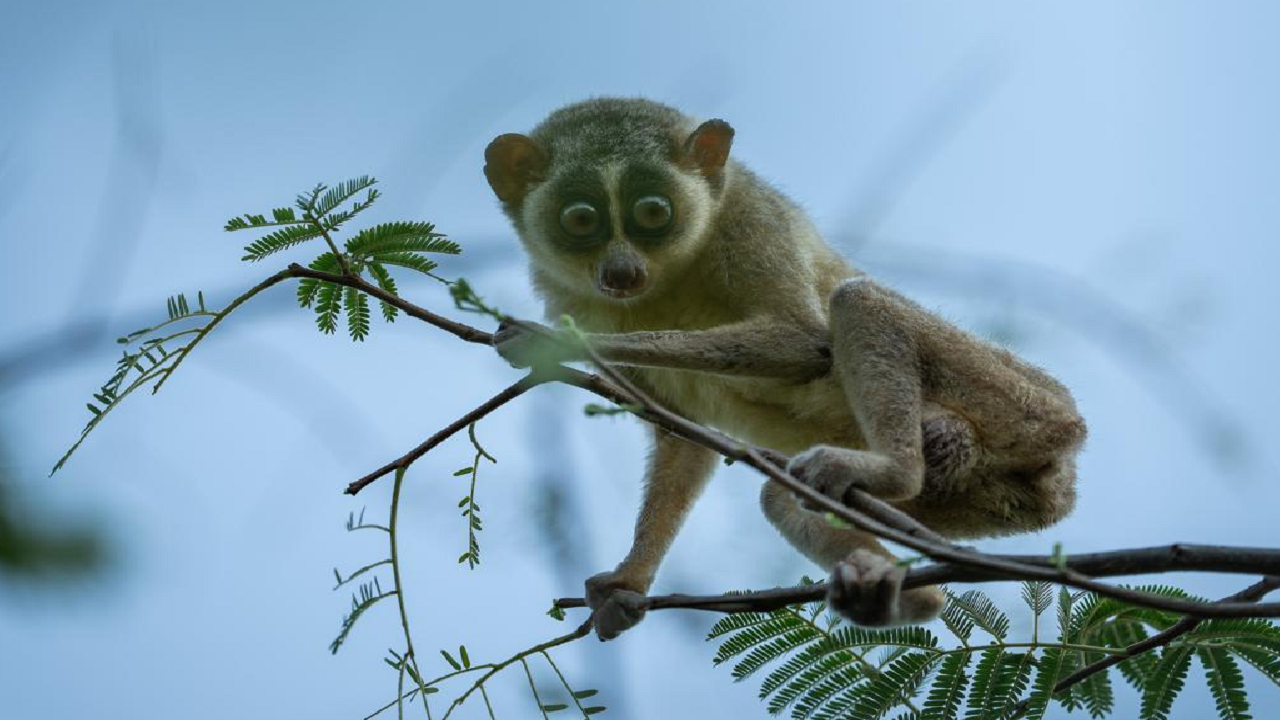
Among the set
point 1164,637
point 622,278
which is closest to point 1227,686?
point 1164,637

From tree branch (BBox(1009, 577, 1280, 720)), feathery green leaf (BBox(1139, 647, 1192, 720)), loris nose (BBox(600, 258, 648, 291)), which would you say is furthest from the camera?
loris nose (BBox(600, 258, 648, 291))

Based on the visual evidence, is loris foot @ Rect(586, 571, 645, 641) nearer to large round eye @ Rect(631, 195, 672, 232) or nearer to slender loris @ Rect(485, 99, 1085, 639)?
slender loris @ Rect(485, 99, 1085, 639)

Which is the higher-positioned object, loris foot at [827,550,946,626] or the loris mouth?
the loris mouth

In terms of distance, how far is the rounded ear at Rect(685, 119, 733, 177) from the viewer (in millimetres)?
5854

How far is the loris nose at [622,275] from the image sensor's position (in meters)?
5.14

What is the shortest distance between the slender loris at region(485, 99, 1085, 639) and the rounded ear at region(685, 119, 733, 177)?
10 mm

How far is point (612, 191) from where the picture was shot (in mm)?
5551

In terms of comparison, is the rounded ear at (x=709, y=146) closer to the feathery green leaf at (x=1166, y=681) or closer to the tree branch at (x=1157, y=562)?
the feathery green leaf at (x=1166, y=681)

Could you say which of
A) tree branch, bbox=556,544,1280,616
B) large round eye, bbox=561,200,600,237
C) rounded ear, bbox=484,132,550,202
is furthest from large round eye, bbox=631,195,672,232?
tree branch, bbox=556,544,1280,616

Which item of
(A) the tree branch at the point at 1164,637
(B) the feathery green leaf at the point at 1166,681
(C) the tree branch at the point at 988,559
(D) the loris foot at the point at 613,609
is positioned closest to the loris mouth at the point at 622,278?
(D) the loris foot at the point at 613,609

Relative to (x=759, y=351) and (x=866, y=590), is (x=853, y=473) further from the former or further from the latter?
(x=759, y=351)

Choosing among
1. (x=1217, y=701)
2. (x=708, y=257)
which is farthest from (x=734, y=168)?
(x=1217, y=701)

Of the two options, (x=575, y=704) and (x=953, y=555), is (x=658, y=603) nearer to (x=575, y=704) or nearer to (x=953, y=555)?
(x=575, y=704)

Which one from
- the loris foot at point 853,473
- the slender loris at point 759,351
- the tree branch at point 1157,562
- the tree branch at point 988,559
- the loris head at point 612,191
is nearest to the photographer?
Answer: the tree branch at point 988,559
